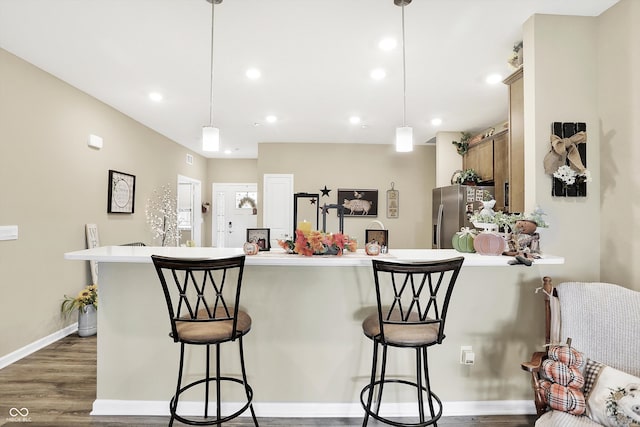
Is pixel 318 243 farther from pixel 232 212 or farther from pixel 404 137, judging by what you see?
pixel 232 212

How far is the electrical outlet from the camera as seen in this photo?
2107 millimetres

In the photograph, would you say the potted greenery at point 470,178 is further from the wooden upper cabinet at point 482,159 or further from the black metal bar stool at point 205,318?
the black metal bar stool at point 205,318

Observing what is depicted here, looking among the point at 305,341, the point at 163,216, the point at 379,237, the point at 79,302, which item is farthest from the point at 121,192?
the point at 379,237

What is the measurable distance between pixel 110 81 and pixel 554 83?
3.94 m

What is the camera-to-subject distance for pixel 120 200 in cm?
433

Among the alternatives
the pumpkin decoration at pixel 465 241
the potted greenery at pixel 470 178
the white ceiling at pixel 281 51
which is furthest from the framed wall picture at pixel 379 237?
the potted greenery at pixel 470 178

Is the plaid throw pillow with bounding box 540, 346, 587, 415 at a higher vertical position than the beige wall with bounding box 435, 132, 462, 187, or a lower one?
lower

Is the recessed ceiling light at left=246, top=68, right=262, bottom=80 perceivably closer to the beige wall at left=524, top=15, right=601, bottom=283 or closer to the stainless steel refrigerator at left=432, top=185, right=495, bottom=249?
the beige wall at left=524, top=15, right=601, bottom=283

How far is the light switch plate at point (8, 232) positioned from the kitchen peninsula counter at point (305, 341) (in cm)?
133

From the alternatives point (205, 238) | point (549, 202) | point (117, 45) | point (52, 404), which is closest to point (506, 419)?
point (549, 202)

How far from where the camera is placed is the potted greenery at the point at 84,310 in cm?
336

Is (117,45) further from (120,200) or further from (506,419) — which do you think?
(506,419)

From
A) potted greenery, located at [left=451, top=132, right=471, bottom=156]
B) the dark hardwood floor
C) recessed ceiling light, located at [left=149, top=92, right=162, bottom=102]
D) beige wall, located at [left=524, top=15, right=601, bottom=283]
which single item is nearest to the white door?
recessed ceiling light, located at [left=149, top=92, right=162, bottom=102]

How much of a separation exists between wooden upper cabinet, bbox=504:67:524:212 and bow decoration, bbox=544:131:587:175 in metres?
0.30
